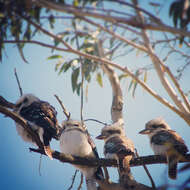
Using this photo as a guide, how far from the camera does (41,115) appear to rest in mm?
3656

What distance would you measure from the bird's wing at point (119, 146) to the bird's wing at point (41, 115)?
69 cm

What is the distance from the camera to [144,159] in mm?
3109

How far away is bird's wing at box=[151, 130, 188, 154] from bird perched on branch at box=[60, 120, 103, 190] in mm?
780

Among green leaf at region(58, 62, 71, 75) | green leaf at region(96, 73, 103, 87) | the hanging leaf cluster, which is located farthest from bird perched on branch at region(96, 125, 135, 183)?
the hanging leaf cluster

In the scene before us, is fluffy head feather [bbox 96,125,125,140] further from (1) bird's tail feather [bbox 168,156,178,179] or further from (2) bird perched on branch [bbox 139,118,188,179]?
(1) bird's tail feather [bbox 168,156,178,179]

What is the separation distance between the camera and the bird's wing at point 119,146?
3271mm

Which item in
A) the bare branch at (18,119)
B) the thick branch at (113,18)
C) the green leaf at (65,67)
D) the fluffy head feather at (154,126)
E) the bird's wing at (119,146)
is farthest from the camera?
the green leaf at (65,67)

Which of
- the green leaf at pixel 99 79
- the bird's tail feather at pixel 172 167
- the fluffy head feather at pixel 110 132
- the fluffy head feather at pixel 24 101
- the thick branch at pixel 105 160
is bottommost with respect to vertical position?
the bird's tail feather at pixel 172 167

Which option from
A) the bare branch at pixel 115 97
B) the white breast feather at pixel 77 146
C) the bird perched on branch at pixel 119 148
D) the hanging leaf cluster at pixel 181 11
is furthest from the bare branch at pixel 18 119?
the hanging leaf cluster at pixel 181 11

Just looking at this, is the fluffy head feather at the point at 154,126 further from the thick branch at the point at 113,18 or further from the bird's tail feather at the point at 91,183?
the thick branch at the point at 113,18

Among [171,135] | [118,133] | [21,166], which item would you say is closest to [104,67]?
[118,133]

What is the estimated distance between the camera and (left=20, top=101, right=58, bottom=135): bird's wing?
357cm

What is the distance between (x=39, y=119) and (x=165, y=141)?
1482 millimetres

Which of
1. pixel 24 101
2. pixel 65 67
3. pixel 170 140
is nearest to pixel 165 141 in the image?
pixel 170 140
